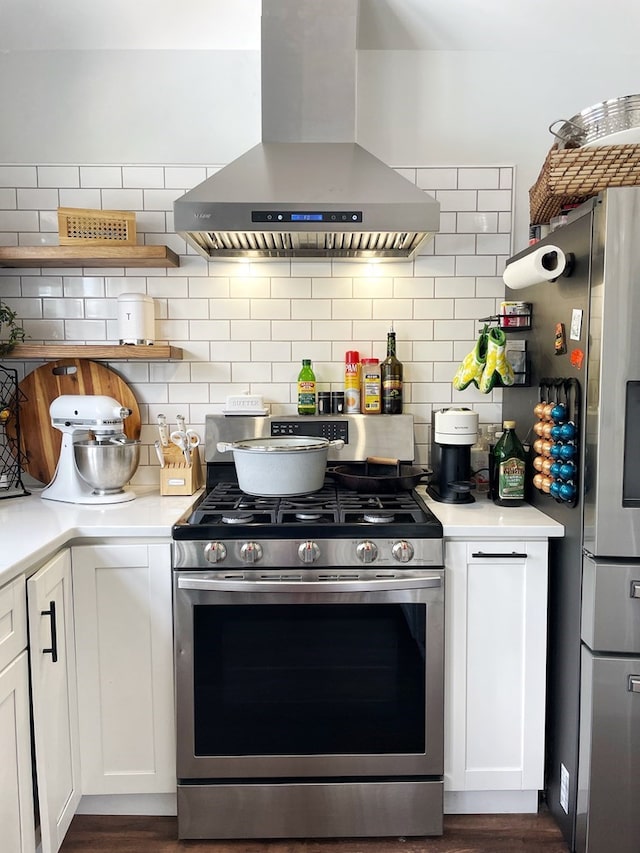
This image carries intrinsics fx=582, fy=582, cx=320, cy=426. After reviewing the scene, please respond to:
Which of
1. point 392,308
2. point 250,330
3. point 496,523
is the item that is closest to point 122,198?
point 250,330

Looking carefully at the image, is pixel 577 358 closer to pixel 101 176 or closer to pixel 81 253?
pixel 81 253

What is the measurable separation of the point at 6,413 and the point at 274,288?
1.13 meters

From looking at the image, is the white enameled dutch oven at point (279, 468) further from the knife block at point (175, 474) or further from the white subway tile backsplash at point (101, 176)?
the white subway tile backsplash at point (101, 176)

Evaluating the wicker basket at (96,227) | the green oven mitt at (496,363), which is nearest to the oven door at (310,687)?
the green oven mitt at (496,363)

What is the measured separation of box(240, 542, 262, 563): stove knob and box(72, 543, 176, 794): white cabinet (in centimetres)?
23

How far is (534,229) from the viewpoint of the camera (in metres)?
2.08

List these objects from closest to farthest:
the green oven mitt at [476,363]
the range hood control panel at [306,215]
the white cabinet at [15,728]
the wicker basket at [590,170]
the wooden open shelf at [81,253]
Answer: the white cabinet at [15,728] → the wicker basket at [590,170] → the range hood control panel at [306,215] → the green oven mitt at [476,363] → the wooden open shelf at [81,253]

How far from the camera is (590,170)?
1636mm

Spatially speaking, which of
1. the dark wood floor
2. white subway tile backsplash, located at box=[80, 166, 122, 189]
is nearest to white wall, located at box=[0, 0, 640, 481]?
white subway tile backsplash, located at box=[80, 166, 122, 189]

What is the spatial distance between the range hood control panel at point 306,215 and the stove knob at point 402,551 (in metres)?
0.99

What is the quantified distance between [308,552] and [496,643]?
64 centimetres

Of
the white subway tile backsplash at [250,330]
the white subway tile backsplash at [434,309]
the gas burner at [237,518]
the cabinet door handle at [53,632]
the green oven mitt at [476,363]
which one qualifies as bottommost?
the cabinet door handle at [53,632]

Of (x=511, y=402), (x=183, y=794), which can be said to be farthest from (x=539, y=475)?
(x=183, y=794)

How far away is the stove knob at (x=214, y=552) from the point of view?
1.69 metres
